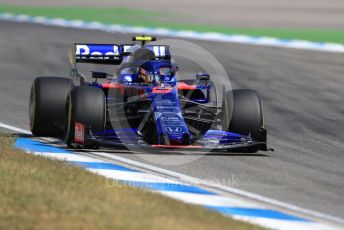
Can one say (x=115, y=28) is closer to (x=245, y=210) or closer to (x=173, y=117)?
(x=173, y=117)

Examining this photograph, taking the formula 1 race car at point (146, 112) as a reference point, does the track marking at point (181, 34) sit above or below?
below

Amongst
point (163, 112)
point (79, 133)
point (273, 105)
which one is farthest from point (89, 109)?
point (273, 105)

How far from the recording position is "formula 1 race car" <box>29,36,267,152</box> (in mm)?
11125

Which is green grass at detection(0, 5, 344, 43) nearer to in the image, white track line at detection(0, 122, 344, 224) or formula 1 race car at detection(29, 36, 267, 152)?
formula 1 race car at detection(29, 36, 267, 152)

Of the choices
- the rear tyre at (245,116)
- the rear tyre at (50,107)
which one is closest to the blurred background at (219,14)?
the rear tyre at (245,116)

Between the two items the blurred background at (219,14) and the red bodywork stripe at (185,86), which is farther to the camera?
the blurred background at (219,14)

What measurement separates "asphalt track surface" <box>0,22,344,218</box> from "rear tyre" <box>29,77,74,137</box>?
126 cm

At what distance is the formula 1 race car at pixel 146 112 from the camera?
11.1 m

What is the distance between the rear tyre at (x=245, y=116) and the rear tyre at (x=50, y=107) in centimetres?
196

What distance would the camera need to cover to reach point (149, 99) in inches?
453

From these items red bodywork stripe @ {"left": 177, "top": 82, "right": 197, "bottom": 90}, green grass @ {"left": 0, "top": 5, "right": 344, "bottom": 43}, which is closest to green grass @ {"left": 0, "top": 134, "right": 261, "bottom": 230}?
red bodywork stripe @ {"left": 177, "top": 82, "right": 197, "bottom": 90}

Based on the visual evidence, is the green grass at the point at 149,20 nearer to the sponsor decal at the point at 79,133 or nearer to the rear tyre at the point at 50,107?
the rear tyre at the point at 50,107

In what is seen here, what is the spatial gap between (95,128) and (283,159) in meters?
2.15

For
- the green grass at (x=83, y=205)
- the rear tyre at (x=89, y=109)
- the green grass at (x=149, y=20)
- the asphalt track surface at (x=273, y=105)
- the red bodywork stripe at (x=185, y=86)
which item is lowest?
the asphalt track surface at (x=273, y=105)
